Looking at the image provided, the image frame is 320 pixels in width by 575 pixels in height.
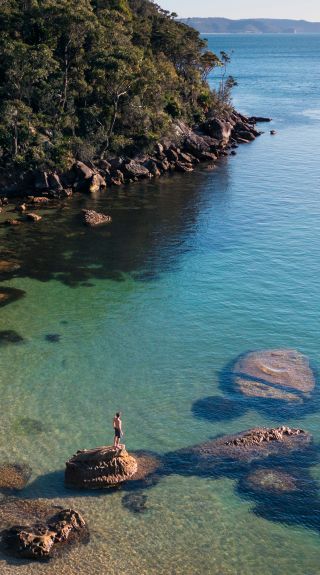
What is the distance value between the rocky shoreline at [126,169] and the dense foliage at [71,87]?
2036 mm

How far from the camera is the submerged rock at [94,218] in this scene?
69.2 meters

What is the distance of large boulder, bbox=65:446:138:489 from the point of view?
99.1ft

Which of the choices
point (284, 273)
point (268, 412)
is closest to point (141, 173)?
point (284, 273)

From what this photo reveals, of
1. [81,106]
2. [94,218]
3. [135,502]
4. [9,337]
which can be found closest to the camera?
[135,502]

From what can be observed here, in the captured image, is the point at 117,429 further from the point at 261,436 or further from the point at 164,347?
the point at 164,347

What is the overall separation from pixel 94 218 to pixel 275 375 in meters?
36.7

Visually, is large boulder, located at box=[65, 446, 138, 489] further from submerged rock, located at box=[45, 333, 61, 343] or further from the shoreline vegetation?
the shoreline vegetation

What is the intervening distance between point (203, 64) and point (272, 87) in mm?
86444

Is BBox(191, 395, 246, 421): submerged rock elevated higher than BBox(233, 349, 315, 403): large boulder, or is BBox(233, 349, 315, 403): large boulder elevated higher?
BBox(233, 349, 315, 403): large boulder

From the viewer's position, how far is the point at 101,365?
41656 millimetres

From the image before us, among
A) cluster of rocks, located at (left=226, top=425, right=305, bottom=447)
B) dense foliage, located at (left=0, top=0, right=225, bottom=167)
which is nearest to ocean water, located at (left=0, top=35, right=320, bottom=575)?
cluster of rocks, located at (left=226, top=425, right=305, bottom=447)

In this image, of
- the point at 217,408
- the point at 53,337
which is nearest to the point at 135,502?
the point at 217,408

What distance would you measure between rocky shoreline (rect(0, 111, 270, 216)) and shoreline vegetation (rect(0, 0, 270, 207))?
0.14 metres

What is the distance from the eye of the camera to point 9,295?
51.6 meters
